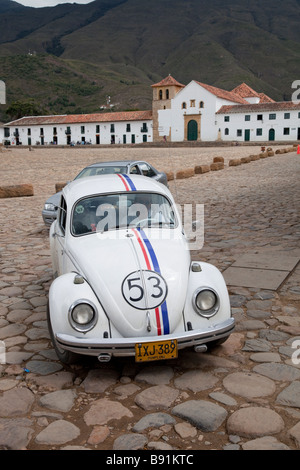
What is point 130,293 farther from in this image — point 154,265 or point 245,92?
point 245,92

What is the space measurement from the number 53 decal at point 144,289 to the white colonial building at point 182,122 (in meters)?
63.7

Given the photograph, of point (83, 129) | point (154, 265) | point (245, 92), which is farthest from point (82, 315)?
point (245, 92)

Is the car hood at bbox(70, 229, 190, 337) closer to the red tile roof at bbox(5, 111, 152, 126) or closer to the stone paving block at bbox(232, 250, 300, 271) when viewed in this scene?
the stone paving block at bbox(232, 250, 300, 271)

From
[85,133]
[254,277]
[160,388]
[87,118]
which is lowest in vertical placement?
[160,388]

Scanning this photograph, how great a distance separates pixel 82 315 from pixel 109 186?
1744 millimetres

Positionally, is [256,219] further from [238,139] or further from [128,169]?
[238,139]

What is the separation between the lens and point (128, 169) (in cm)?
1050

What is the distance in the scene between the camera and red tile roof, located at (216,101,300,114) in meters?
71.4

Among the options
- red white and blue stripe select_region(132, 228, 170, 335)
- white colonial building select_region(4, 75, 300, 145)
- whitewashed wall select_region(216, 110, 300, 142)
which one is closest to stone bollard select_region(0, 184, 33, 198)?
red white and blue stripe select_region(132, 228, 170, 335)

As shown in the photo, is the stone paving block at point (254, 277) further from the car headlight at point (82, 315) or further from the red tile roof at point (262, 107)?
the red tile roof at point (262, 107)

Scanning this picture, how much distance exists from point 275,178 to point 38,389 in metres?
16.5

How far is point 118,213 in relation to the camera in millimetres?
4836

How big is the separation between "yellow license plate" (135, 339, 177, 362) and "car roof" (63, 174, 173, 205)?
1.93 m

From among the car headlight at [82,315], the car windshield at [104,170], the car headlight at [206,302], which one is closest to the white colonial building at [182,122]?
the car windshield at [104,170]
